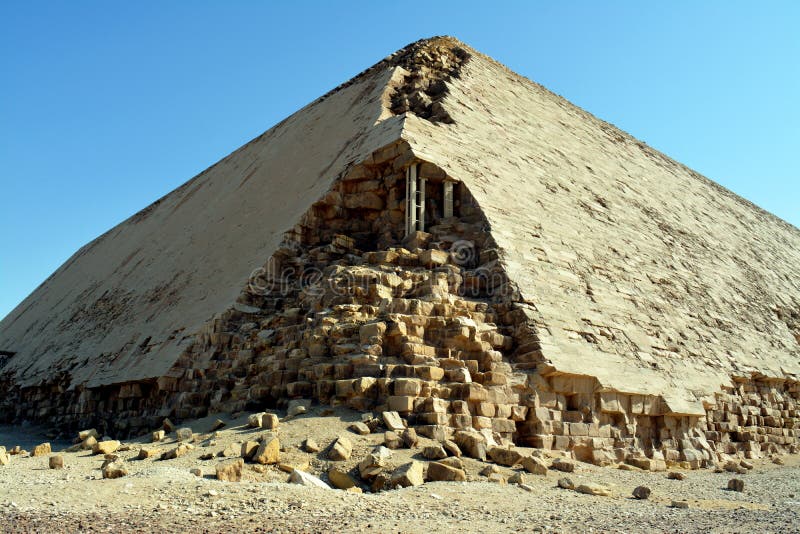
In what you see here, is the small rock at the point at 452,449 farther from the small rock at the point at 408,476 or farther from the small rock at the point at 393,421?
the small rock at the point at 408,476

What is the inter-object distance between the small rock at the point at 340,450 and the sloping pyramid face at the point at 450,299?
91 cm

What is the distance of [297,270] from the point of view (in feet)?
32.5

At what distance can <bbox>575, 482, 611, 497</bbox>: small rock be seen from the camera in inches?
221

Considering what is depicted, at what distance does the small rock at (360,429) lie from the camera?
628 cm

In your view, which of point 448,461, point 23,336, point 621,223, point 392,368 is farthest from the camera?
point 23,336

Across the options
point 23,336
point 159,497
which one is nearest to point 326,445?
point 159,497

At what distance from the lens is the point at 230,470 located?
5.04m

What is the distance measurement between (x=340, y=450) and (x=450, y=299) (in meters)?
2.76

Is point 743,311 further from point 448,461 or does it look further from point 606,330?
point 448,461

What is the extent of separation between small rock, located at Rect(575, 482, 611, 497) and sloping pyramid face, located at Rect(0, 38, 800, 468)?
1.12 m

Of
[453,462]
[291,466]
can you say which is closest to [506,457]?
[453,462]

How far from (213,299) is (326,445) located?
4788 millimetres

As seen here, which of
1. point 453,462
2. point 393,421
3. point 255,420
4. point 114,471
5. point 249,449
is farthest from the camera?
point 255,420

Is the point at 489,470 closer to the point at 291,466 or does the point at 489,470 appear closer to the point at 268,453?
the point at 291,466
